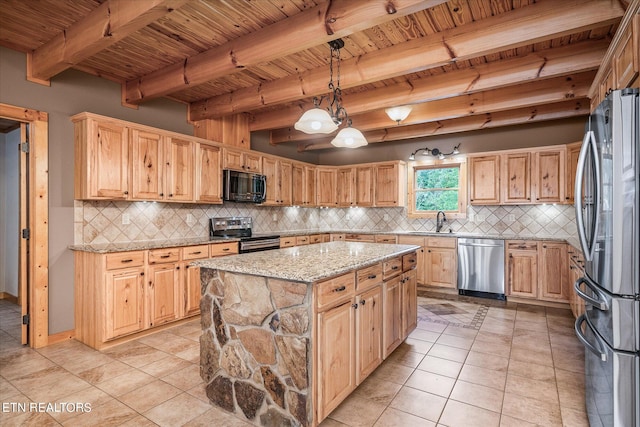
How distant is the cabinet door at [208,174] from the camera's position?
4.26m

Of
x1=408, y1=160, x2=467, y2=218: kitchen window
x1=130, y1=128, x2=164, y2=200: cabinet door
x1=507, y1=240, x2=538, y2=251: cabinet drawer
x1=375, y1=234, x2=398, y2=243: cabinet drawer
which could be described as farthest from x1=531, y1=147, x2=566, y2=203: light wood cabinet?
x1=130, y1=128, x2=164, y2=200: cabinet door

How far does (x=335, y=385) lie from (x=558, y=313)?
12.4 ft

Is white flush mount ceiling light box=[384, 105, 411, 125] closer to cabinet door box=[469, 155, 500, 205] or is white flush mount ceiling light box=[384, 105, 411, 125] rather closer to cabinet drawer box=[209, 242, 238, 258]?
cabinet door box=[469, 155, 500, 205]

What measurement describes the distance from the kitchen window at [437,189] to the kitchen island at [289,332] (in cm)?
366

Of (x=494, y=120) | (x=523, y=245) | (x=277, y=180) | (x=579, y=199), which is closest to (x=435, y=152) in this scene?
(x=494, y=120)

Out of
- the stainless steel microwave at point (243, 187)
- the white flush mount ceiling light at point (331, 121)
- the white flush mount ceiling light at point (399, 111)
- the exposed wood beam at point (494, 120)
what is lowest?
the stainless steel microwave at point (243, 187)

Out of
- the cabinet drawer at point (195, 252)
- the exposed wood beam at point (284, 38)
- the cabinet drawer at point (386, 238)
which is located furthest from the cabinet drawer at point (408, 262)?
the cabinet drawer at point (195, 252)

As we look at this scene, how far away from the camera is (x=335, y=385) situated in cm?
204

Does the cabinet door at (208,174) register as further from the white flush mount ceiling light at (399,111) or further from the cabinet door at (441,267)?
the cabinet door at (441,267)

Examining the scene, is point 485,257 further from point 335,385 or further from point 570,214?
point 335,385

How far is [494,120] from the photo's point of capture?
4.80m

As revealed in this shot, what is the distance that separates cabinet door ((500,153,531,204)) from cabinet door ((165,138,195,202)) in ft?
15.1

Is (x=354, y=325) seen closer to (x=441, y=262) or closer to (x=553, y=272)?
(x=441, y=262)

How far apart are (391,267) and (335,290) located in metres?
0.94
